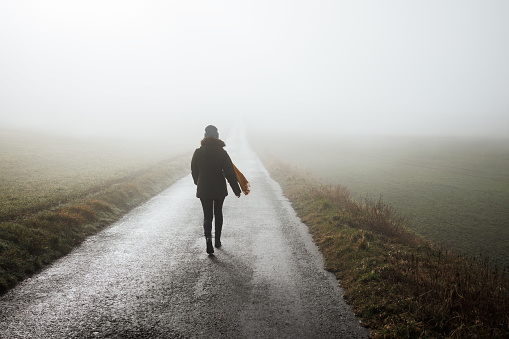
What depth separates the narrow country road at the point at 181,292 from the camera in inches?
152

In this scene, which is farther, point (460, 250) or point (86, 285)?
point (460, 250)

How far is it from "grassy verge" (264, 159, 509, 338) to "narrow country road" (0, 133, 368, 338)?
38 centimetres

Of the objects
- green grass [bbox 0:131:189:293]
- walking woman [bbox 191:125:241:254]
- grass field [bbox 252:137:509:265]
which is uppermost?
walking woman [bbox 191:125:241:254]

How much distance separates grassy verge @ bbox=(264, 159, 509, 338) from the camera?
387 centimetres

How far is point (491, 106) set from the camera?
174000mm

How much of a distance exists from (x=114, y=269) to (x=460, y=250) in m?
10.4

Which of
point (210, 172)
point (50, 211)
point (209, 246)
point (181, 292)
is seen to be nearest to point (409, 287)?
point (181, 292)

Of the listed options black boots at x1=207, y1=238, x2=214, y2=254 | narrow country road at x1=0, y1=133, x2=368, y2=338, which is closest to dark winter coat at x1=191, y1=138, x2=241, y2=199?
black boots at x1=207, y1=238, x2=214, y2=254

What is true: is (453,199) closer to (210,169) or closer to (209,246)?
(209,246)

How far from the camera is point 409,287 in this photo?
195 inches

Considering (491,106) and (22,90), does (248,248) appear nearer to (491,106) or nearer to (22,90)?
(22,90)

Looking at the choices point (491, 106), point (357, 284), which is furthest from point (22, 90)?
point (491, 106)

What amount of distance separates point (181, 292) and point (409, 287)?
4157mm

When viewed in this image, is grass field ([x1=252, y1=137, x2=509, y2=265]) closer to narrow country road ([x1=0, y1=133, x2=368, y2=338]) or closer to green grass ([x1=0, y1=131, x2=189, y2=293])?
narrow country road ([x1=0, y1=133, x2=368, y2=338])
